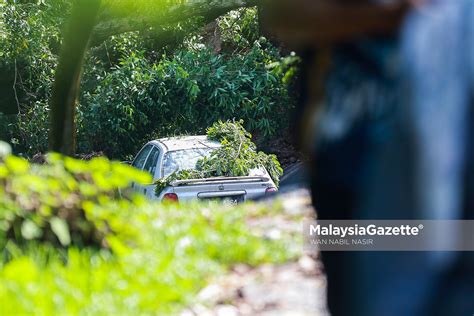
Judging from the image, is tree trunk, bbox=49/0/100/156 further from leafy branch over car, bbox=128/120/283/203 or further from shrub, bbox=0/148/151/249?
shrub, bbox=0/148/151/249

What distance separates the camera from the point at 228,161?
38.1 ft

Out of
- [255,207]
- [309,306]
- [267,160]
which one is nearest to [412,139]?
[309,306]

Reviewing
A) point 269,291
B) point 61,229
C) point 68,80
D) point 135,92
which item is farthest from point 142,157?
point 269,291

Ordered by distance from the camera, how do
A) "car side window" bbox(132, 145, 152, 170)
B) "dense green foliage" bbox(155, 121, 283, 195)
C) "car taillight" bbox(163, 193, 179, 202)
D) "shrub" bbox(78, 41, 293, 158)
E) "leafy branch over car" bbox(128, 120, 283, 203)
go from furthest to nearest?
1. "shrub" bbox(78, 41, 293, 158)
2. "car side window" bbox(132, 145, 152, 170)
3. "dense green foliage" bbox(155, 121, 283, 195)
4. "leafy branch over car" bbox(128, 120, 283, 203)
5. "car taillight" bbox(163, 193, 179, 202)

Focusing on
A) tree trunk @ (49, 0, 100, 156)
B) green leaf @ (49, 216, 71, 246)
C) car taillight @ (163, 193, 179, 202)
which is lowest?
car taillight @ (163, 193, 179, 202)

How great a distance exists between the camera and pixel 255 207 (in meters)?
5.73

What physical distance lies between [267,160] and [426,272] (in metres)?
10.7

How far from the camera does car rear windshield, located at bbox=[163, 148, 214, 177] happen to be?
A: 1139 centimetres

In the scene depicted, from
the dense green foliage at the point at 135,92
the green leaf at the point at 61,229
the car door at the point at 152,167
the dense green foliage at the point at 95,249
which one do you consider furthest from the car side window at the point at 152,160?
the green leaf at the point at 61,229

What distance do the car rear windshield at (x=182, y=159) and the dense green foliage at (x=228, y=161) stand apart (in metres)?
0.12

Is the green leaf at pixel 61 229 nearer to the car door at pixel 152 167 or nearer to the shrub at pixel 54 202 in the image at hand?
the shrub at pixel 54 202

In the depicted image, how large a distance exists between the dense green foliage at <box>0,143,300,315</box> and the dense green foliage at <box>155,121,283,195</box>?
20.1 ft

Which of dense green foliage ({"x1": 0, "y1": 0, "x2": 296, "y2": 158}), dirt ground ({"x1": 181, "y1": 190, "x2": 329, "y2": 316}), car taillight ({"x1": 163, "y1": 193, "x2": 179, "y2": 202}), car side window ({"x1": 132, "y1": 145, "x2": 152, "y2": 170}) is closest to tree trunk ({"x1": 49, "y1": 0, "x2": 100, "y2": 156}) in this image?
car taillight ({"x1": 163, "y1": 193, "x2": 179, "y2": 202})

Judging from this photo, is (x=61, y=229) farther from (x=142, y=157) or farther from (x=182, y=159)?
(x=142, y=157)
